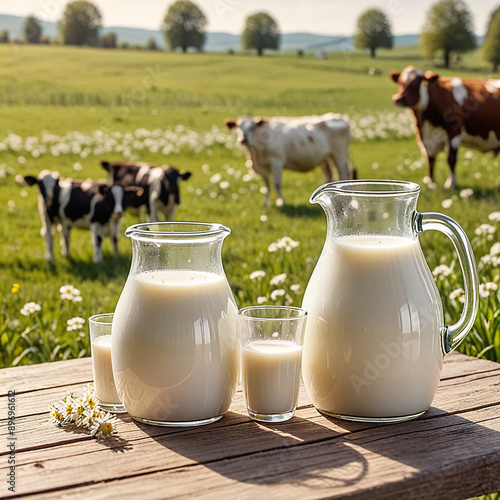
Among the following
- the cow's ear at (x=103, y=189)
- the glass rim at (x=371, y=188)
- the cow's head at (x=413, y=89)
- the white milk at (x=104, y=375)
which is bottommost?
the white milk at (x=104, y=375)

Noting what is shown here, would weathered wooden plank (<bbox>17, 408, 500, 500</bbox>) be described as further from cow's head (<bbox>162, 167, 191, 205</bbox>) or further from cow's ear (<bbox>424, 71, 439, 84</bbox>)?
cow's ear (<bbox>424, 71, 439, 84</bbox>)

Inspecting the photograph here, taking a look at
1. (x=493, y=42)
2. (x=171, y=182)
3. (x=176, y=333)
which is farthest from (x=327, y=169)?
(x=493, y=42)

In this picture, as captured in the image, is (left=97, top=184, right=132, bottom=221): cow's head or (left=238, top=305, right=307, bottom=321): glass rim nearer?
(left=238, top=305, right=307, bottom=321): glass rim

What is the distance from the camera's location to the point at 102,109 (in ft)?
52.3

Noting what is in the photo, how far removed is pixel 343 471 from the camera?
1131 mm

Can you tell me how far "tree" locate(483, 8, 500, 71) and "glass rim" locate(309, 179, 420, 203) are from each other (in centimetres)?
2062

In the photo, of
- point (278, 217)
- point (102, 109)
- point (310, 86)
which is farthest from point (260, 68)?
point (278, 217)

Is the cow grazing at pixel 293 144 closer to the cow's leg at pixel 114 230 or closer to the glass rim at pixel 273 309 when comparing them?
the cow's leg at pixel 114 230

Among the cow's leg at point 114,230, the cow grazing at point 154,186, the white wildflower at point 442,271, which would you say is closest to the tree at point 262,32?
the cow grazing at point 154,186

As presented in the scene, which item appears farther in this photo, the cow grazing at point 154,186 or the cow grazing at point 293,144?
the cow grazing at point 293,144

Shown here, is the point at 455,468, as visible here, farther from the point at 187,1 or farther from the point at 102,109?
the point at 187,1

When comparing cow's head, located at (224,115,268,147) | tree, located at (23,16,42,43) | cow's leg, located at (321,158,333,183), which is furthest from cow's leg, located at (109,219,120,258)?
tree, located at (23,16,42,43)

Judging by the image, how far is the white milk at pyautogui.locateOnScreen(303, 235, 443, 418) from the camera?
51.1 inches

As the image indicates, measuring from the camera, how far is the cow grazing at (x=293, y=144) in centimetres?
857
